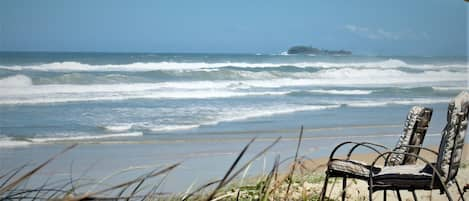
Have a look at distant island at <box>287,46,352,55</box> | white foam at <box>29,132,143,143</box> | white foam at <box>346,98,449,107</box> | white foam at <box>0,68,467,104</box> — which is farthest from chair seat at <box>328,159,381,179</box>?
distant island at <box>287,46,352,55</box>

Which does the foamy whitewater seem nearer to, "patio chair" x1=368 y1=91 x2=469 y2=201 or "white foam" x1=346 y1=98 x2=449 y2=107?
"white foam" x1=346 y1=98 x2=449 y2=107

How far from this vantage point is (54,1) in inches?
926

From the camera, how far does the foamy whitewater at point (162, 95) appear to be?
24.4 ft

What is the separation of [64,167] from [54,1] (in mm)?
19231

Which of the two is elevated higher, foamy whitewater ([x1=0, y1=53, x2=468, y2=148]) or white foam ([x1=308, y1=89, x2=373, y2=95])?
foamy whitewater ([x1=0, y1=53, x2=468, y2=148])

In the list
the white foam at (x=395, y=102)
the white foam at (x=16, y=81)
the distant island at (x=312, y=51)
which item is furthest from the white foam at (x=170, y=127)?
the distant island at (x=312, y=51)

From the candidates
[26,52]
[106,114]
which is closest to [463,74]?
[26,52]

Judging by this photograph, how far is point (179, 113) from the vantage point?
888 cm

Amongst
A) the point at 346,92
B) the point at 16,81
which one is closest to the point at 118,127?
the point at 346,92

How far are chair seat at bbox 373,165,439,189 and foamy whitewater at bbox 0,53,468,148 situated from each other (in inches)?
173

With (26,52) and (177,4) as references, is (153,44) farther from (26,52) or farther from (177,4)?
(26,52)

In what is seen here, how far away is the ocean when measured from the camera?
579 centimetres

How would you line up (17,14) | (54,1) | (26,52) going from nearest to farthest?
(26,52) < (17,14) < (54,1)

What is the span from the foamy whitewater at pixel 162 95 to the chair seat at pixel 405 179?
14.4 feet
